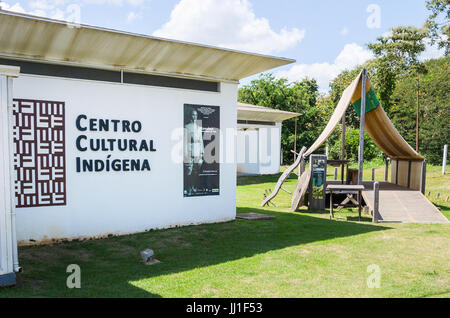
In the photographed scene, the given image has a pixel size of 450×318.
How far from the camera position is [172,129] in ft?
31.2

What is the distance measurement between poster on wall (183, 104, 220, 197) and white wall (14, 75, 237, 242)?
6.3 inches

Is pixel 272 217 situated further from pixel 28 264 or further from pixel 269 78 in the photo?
pixel 269 78

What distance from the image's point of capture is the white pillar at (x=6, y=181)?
5.24 m

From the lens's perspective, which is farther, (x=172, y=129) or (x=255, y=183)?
(x=255, y=183)

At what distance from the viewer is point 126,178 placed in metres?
8.89

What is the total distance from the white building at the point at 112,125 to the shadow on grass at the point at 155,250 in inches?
22.7

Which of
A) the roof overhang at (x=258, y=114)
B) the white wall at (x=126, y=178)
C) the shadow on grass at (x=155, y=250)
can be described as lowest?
the shadow on grass at (x=155, y=250)

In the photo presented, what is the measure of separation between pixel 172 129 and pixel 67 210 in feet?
9.48

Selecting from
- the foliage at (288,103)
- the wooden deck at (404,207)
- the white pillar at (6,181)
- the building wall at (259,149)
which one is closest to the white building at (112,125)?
the white pillar at (6,181)

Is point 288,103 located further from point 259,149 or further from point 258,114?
point 258,114

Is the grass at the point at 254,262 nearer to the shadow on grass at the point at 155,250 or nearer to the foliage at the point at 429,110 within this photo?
the shadow on grass at the point at 155,250

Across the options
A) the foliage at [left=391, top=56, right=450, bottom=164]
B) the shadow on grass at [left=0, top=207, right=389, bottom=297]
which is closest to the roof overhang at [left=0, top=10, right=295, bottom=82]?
the shadow on grass at [left=0, top=207, right=389, bottom=297]

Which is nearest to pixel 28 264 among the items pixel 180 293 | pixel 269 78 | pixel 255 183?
pixel 180 293

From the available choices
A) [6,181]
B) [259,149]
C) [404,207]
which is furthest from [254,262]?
[259,149]
